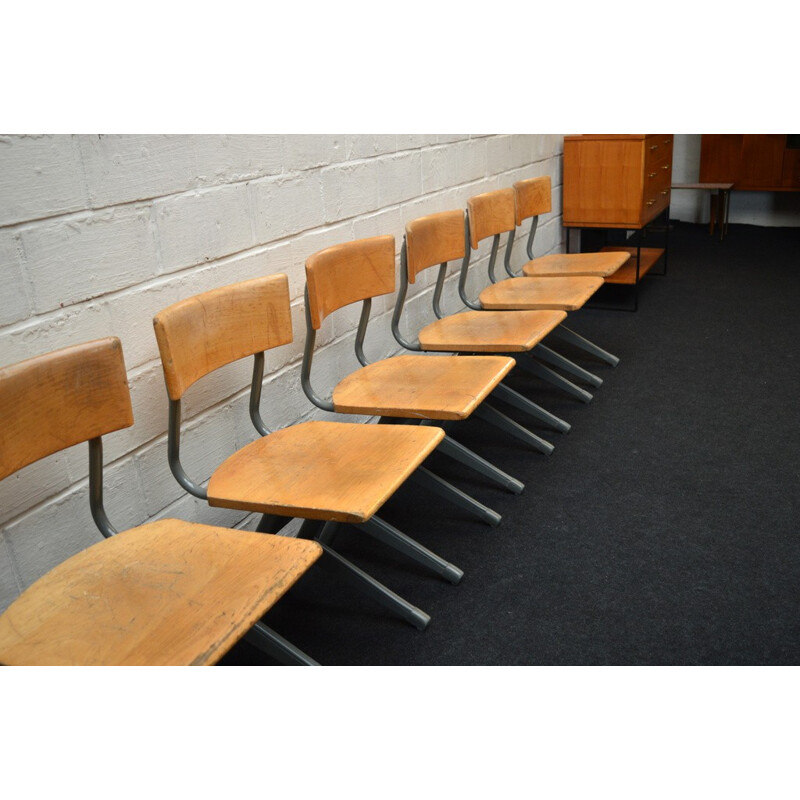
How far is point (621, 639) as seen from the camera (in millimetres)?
1796

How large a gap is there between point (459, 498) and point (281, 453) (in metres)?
0.66

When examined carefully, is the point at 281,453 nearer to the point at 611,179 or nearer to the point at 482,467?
the point at 482,467

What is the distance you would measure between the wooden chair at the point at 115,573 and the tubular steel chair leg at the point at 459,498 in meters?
0.74

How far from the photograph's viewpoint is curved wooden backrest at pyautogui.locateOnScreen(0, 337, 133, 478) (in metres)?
1.33

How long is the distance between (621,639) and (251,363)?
3.77 feet

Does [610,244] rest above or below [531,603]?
above

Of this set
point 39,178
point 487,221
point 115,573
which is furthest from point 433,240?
point 115,573

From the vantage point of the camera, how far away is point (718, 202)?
630 cm

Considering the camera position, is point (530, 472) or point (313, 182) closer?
point (313, 182)

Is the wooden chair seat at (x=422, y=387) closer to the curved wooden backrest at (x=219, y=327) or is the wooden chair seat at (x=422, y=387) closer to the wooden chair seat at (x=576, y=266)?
the curved wooden backrest at (x=219, y=327)

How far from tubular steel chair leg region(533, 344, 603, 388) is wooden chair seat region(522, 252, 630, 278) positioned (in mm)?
336

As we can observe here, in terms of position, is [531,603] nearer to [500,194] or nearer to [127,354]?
[127,354]

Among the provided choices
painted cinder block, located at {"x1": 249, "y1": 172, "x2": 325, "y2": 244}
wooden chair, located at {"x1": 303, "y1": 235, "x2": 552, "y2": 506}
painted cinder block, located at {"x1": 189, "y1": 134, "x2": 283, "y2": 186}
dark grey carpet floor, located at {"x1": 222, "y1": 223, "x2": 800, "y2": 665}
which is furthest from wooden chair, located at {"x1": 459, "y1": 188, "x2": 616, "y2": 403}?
painted cinder block, located at {"x1": 189, "y1": 134, "x2": 283, "y2": 186}

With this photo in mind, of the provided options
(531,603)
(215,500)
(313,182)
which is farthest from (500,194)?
(215,500)
